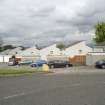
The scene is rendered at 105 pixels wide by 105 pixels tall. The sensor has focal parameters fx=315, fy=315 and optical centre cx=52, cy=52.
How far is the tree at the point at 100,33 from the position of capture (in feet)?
290

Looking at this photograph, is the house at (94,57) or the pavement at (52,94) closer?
the pavement at (52,94)

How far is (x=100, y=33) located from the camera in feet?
290

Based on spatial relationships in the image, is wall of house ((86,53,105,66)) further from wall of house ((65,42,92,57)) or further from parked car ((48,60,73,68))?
wall of house ((65,42,92,57))

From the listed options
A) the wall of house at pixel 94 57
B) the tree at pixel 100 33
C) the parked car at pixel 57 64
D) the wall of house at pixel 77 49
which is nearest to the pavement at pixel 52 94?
the parked car at pixel 57 64

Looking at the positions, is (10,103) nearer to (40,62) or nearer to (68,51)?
(40,62)

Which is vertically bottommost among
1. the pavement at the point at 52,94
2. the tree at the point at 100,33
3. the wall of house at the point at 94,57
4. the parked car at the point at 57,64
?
the pavement at the point at 52,94

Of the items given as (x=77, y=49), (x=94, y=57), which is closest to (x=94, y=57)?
(x=94, y=57)

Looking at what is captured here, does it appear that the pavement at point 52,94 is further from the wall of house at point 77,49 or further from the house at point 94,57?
the wall of house at point 77,49

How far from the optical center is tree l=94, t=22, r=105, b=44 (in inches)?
3477

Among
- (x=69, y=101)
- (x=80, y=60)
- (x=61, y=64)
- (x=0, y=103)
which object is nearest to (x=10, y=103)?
(x=0, y=103)

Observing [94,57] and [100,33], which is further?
[100,33]

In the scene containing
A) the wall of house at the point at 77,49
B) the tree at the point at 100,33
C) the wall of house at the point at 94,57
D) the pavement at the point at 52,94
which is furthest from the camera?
the wall of house at the point at 77,49

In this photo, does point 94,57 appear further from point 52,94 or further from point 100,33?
point 52,94

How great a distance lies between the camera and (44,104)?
11109 mm
